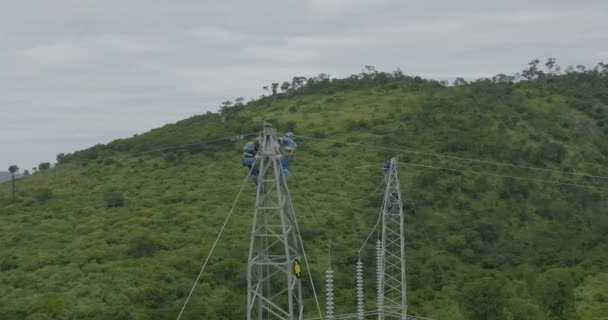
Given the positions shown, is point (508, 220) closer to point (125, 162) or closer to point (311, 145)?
point (311, 145)

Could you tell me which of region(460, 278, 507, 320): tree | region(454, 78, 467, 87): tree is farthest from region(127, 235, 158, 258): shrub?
region(454, 78, 467, 87): tree

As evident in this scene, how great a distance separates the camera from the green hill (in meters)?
46.1

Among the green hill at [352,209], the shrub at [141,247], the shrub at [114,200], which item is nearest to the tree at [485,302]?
the green hill at [352,209]

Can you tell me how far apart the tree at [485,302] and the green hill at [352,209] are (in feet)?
0.25

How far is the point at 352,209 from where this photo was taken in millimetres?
61031

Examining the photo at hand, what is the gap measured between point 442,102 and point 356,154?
722 inches

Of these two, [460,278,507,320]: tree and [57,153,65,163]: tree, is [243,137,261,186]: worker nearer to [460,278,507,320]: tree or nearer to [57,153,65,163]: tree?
[460,278,507,320]: tree

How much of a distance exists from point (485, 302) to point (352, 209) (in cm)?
1802

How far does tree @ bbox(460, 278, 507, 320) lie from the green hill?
0.07m

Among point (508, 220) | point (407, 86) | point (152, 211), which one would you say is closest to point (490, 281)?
point (508, 220)

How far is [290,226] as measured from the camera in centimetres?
2372

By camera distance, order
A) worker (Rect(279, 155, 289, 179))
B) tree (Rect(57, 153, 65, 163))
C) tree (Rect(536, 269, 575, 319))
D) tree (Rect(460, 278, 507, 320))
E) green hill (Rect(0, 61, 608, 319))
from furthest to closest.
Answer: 1. tree (Rect(57, 153, 65, 163))
2. tree (Rect(536, 269, 575, 319))
3. green hill (Rect(0, 61, 608, 319))
4. tree (Rect(460, 278, 507, 320))
5. worker (Rect(279, 155, 289, 179))

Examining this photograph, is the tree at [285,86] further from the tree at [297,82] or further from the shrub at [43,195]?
the shrub at [43,195]

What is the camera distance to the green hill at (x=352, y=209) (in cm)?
4609
